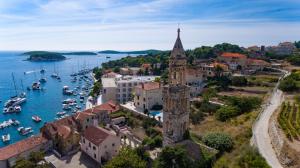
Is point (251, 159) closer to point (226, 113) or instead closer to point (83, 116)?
point (226, 113)

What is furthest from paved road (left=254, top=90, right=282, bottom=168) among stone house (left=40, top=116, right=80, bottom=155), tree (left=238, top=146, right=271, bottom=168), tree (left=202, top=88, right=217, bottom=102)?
stone house (left=40, top=116, right=80, bottom=155)

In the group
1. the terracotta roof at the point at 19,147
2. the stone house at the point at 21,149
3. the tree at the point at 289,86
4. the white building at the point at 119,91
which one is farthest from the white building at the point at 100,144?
the tree at the point at 289,86

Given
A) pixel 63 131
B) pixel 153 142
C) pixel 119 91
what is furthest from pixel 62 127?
pixel 119 91

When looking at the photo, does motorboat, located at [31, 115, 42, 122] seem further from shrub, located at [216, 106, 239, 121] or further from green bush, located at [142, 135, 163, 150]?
shrub, located at [216, 106, 239, 121]

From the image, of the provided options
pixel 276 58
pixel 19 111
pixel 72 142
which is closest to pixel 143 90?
pixel 72 142

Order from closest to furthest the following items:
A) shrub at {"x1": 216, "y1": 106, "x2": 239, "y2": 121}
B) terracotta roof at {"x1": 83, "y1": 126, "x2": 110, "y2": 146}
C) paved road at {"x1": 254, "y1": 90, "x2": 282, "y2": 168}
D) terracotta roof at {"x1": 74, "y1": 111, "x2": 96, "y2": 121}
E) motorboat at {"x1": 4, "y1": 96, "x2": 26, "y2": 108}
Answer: paved road at {"x1": 254, "y1": 90, "x2": 282, "y2": 168} < terracotta roof at {"x1": 83, "y1": 126, "x2": 110, "y2": 146} < shrub at {"x1": 216, "y1": 106, "x2": 239, "y2": 121} < terracotta roof at {"x1": 74, "y1": 111, "x2": 96, "y2": 121} < motorboat at {"x1": 4, "y1": 96, "x2": 26, "y2": 108}
